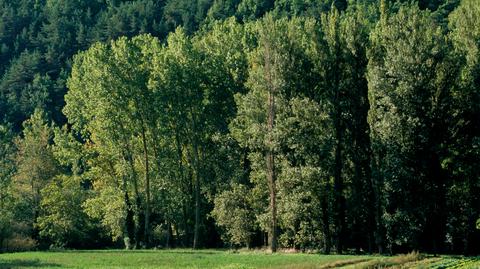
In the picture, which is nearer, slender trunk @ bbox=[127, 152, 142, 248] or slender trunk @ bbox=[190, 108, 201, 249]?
slender trunk @ bbox=[190, 108, 201, 249]

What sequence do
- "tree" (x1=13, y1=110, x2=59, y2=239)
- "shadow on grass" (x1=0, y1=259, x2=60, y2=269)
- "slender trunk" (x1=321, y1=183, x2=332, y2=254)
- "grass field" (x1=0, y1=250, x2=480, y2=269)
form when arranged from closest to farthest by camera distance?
"grass field" (x1=0, y1=250, x2=480, y2=269) → "shadow on grass" (x1=0, y1=259, x2=60, y2=269) → "slender trunk" (x1=321, y1=183, x2=332, y2=254) → "tree" (x1=13, y1=110, x2=59, y2=239)

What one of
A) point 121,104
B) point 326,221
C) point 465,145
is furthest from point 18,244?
point 465,145

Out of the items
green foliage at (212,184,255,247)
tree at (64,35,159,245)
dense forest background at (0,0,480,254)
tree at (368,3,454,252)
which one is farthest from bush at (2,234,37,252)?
tree at (368,3,454,252)

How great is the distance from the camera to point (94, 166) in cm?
7831

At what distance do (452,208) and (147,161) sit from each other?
31.2 metres

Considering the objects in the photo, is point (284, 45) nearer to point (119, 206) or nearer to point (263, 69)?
point (263, 69)

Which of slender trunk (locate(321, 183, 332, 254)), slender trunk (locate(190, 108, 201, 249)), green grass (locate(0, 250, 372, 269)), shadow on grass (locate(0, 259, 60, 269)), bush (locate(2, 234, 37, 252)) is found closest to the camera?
green grass (locate(0, 250, 372, 269))

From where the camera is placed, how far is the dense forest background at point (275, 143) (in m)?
58.2

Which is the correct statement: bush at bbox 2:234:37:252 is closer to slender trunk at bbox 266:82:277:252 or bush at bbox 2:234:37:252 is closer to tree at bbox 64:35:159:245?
tree at bbox 64:35:159:245

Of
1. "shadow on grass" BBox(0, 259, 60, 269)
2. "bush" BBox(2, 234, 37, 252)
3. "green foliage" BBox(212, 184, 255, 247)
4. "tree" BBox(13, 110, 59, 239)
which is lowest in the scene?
"shadow on grass" BBox(0, 259, 60, 269)

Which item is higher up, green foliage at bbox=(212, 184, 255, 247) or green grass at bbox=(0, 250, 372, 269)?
green foliage at bbox=(212, 184, 255, 247)

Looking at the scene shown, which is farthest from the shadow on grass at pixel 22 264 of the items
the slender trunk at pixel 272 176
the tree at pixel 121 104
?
the tree at pixel 121 104

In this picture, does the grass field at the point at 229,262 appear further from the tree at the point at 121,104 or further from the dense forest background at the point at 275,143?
the tree at the point at 121,104

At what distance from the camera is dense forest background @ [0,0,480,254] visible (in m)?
58.2
